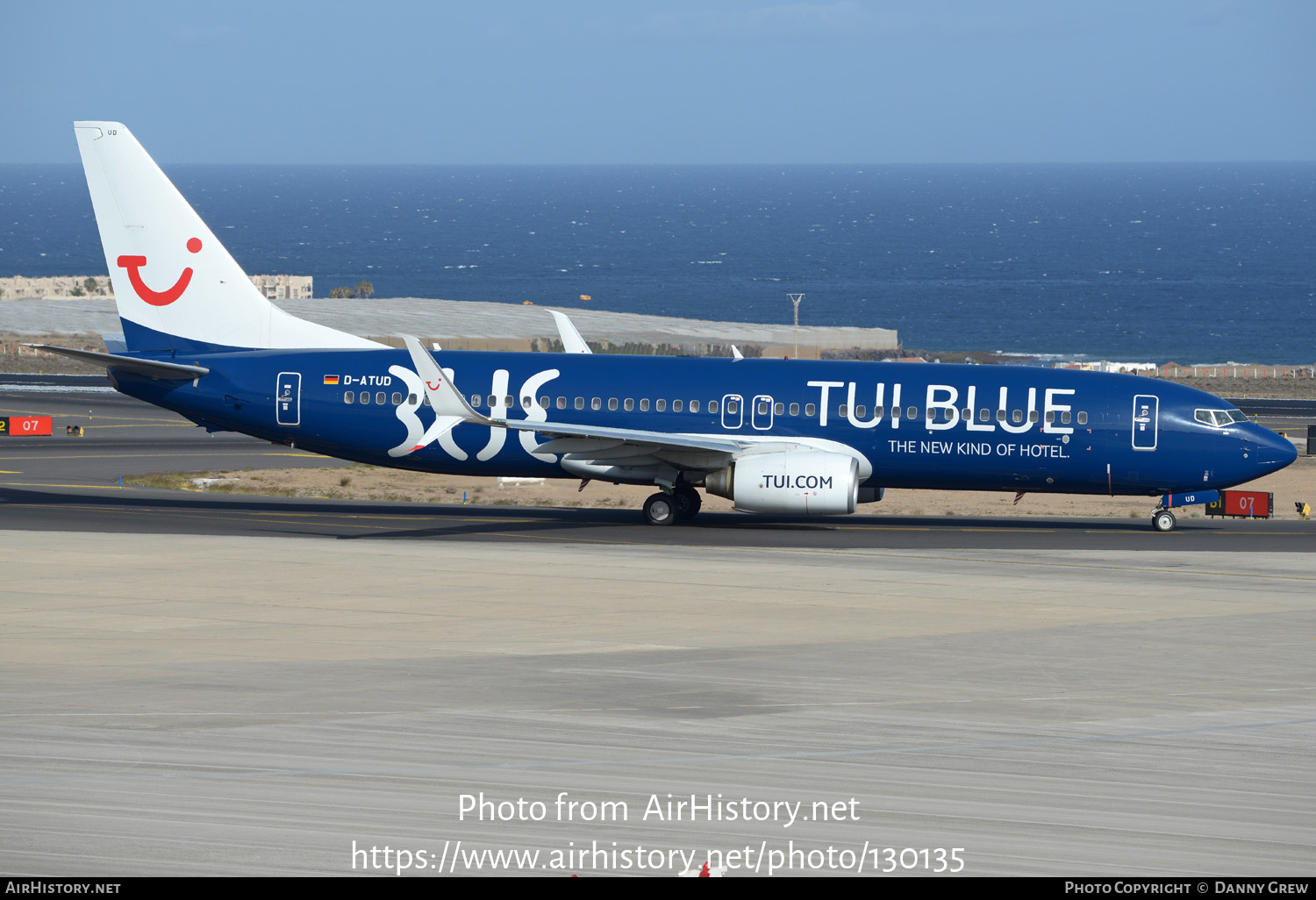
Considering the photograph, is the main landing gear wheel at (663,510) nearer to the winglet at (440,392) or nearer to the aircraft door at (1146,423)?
the winglet at (440,392)

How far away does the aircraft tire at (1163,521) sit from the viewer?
1617 inches

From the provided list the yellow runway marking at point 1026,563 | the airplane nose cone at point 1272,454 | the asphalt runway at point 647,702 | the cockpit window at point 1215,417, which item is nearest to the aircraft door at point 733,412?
the asphalt runway at point 647,702

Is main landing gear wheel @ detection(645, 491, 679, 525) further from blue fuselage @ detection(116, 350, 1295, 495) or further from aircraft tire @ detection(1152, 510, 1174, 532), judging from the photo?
aircraft tire @ detection(1152, 510, 1174, 532)

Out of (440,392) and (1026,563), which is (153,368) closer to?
(440,392)

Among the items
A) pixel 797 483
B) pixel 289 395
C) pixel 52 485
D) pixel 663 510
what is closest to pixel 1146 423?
pixel 797 483

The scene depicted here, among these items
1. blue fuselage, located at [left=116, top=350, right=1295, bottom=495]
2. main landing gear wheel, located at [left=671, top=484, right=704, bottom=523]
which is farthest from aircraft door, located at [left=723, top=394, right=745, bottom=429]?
main landing gear wheel, located at [left=671, top=484, right=704, bottom=523]

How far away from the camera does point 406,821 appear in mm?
15367

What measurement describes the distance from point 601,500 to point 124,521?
16.1m

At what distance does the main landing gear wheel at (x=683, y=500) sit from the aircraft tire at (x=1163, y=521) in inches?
489

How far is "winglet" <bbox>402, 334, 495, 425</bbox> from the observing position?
36.3 metres

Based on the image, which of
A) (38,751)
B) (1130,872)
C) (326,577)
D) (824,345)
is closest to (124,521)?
(326,577)

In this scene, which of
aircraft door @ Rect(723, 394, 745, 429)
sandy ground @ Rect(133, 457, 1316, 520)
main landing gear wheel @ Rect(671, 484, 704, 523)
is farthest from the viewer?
sandy ground @ Rect(133, 457, 1316, 520)

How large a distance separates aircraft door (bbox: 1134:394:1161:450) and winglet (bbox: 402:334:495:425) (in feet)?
53.0

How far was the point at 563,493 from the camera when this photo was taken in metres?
52.1
